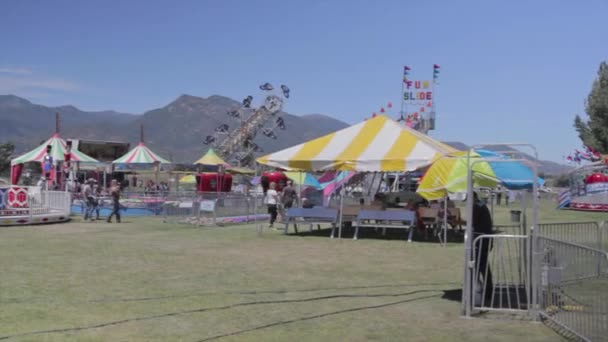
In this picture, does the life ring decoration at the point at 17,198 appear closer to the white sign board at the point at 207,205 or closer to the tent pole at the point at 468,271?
the white sign board at the point at 207,205

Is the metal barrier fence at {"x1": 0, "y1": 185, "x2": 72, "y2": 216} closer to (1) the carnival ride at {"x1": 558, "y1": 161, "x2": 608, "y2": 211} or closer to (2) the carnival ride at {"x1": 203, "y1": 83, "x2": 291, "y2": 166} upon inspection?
(1) the carnival ride at {"x1": 558, "y1": 161, "x2": 608, "y2": 211}

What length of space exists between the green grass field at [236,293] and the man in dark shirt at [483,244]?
18.7 inches

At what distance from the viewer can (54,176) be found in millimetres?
32031

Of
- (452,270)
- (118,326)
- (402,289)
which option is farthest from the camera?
(452,270)

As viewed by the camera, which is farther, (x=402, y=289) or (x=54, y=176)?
(x=54, y=176)

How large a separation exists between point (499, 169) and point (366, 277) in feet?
9.31

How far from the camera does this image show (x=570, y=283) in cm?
807

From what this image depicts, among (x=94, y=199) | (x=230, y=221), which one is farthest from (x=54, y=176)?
(x=230, y=221)

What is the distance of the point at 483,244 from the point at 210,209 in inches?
559

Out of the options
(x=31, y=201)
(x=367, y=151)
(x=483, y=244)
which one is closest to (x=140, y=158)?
(x=31, y=201)

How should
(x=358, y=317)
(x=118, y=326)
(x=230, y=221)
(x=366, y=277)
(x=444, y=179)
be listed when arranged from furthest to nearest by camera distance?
(x=230, y=221) < (x=444, y=179) < (x=366, y=277) < (x=358, y=317) < (x=118, y=326)

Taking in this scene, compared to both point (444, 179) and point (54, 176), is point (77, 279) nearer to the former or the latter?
point (444, 179)

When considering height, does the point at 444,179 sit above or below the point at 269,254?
above

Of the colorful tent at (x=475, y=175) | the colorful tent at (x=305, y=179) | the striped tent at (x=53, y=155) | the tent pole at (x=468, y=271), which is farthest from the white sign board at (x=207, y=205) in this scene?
the tent pole at (x=468, y=271)
